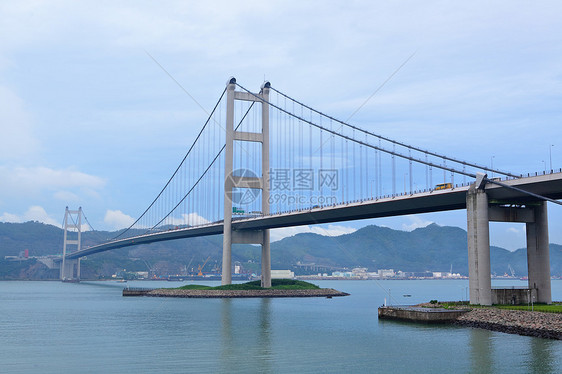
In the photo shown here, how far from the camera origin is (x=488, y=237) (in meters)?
54.0

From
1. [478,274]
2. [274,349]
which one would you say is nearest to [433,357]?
[274,349]

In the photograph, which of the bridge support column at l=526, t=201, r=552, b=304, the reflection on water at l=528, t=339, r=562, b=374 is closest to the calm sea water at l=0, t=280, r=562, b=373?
the reflection on water at l=528, t=339, r=562, b=374

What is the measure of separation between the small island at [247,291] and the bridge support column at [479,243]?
159 ft

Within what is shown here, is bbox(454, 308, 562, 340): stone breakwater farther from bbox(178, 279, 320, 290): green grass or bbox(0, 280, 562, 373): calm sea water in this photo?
bbox(178, 279, 320, 290): green grass

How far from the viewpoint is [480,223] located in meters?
53.5

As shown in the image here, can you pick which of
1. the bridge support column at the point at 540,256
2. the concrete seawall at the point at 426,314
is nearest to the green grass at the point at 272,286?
the concrete seawall at the point at 426,314

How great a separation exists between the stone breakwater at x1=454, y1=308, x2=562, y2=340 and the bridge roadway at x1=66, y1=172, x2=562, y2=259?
10004mm

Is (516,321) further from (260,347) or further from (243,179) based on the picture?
(243,179)

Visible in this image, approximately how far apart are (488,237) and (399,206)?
1301cm

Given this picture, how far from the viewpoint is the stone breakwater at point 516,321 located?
4197 centimetres

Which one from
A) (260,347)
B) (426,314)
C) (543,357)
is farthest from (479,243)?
(260,347)

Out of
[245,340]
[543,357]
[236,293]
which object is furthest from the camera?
[236,293]

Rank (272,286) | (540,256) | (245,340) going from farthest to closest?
(272,286)
(540,256)
(245,340)

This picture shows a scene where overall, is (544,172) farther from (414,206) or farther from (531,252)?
(414,206)
